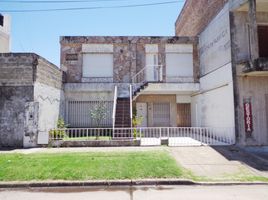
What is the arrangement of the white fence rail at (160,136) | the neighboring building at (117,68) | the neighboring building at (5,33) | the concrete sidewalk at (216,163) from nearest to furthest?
the concrete sidewalk at (216,163), the white fence rail at (160,136), the neighboring building at (117,68), the neighboring building at (5,33)

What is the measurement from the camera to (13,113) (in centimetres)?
1162

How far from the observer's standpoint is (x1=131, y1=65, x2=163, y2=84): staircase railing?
17.4 meters

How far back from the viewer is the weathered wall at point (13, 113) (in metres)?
11.5

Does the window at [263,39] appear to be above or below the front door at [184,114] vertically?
above

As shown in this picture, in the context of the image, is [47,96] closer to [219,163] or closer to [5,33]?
Answer: [219,163]

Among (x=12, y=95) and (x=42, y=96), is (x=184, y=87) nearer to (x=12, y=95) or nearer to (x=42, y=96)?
(x=42, y=96)

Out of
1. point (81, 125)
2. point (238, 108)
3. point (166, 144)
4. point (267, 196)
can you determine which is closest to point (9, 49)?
point (81, 125)

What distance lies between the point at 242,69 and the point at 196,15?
331 inches

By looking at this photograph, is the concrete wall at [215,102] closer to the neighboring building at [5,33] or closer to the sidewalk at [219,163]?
the sidewalk at [219,163]

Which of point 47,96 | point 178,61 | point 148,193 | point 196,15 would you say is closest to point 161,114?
point 178,61

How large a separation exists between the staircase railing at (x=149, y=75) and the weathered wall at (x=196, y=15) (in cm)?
403

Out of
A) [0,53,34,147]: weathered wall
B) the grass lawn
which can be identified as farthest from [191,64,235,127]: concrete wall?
[0,53,34,147]: weathered wall

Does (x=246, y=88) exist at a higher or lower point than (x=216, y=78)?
lower

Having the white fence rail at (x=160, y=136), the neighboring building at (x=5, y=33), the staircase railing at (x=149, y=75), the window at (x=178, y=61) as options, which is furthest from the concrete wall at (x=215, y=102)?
the neighboring building at (x=5, y=33)
